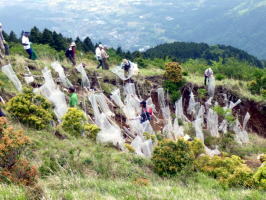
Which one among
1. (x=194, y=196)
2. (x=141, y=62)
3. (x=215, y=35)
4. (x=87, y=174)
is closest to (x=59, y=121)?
(x=87, y=174)

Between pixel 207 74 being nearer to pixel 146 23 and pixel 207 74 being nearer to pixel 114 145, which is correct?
pixel 114 145

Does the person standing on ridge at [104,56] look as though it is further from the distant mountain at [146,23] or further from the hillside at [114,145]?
the distant mountain at [146,23]

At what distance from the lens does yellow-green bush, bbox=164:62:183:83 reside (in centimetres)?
1802

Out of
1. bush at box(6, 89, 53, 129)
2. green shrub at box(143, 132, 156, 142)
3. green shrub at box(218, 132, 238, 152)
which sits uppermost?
bush at box(6, 89, 53, 129)

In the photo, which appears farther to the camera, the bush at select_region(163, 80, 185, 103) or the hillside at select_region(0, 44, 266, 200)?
the bush at select_region(163, 80, 185, 103)

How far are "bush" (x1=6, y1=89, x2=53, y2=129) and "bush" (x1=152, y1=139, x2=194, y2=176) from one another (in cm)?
333

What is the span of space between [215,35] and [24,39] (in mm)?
152559

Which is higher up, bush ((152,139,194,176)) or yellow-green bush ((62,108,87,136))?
yellow-green bush ((62,108,87,136))

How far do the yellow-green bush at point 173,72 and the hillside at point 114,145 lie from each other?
0.54 m

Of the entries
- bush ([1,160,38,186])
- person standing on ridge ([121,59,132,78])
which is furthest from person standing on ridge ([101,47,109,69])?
bush ([1,160,38,186])

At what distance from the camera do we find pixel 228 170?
30.8ft

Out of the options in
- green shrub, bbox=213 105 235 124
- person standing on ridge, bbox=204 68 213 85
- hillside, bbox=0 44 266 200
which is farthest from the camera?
person standing on ridge, bbox=204 68 213 85

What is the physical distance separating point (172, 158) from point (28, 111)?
4.20 m

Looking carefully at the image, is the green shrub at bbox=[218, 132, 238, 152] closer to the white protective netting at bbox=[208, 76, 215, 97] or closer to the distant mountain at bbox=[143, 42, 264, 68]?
the white protective netting at bbox=[208, 76, 215, 97]
